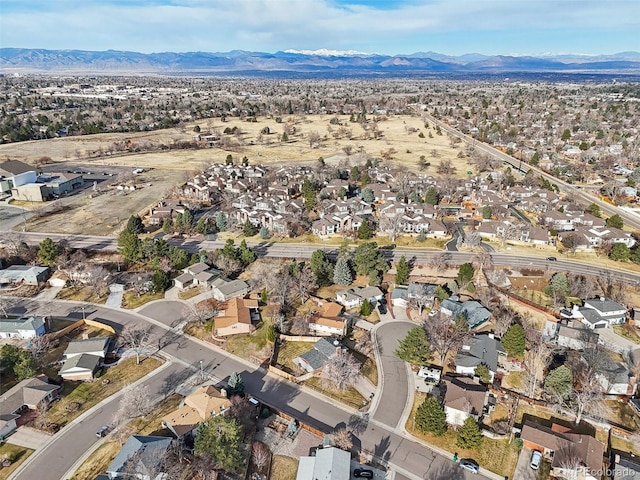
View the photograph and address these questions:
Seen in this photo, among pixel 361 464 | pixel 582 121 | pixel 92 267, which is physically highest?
pixel 582 121

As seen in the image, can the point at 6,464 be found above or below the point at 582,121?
below

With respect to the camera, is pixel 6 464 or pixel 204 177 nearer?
A: pixel 6 464

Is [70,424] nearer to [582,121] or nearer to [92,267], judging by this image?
[92,267]

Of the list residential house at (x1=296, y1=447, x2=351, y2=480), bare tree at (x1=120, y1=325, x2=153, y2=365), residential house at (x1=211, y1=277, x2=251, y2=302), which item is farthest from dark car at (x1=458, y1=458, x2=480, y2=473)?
residential house at (x1=211, y1=277, x2=251, y2=302)

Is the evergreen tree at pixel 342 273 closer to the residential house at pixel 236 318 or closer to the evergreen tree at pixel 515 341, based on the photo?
the residential house at pixel 236 318

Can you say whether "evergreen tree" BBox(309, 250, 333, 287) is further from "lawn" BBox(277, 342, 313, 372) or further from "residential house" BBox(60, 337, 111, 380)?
"residential house" BBox(60, 337, 111, 380)

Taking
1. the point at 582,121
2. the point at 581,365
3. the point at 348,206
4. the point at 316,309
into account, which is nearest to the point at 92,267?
the point at 316,309

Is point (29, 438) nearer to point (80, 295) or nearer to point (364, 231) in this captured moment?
point (80, 295)
